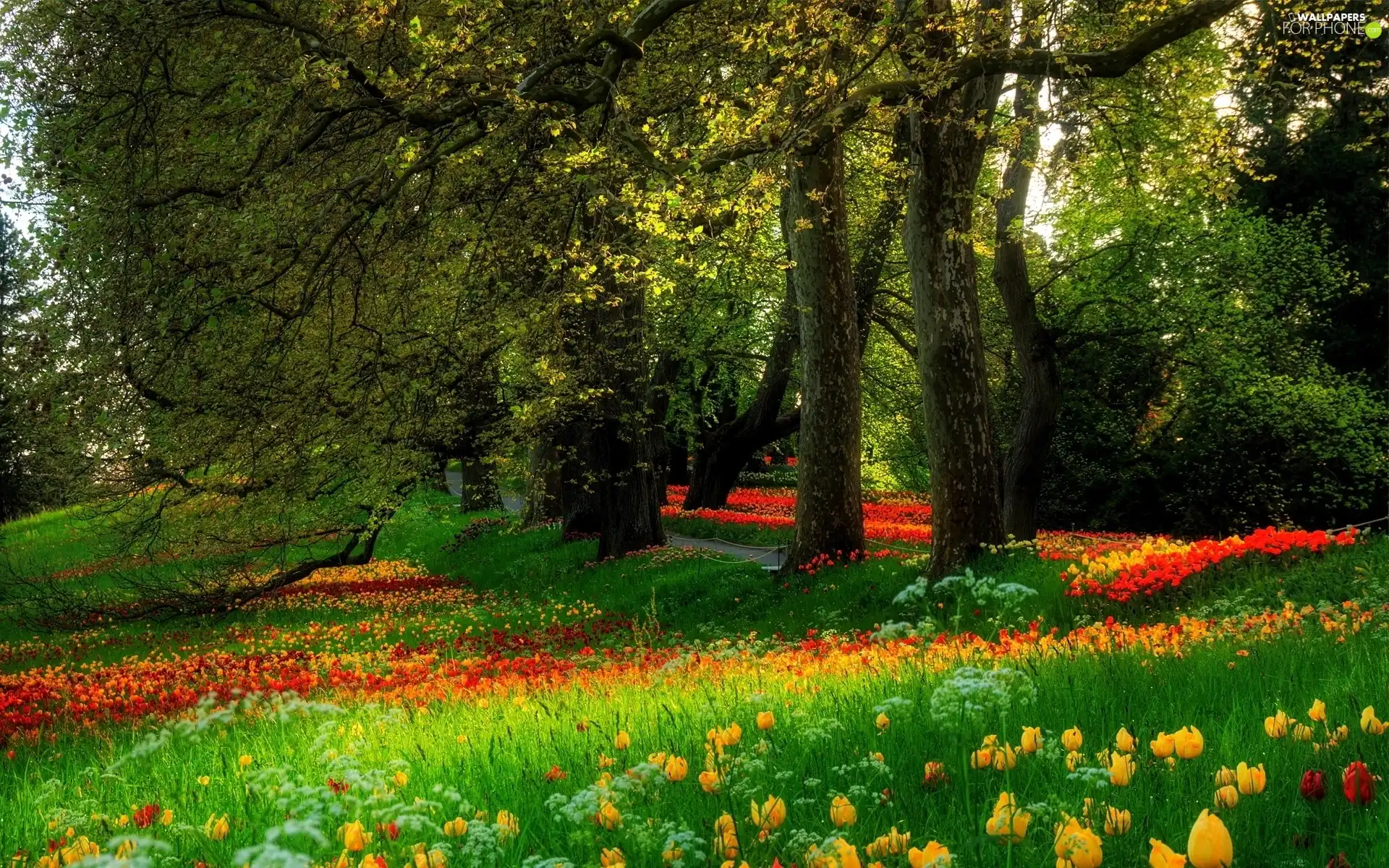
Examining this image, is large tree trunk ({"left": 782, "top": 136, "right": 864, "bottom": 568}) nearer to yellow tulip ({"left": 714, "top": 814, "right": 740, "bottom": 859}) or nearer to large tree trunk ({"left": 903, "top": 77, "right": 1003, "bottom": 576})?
large tree trunk ({"left": 903, "top": 77, "right": 1003, "bottom": 576})

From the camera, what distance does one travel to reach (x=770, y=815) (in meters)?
2.49

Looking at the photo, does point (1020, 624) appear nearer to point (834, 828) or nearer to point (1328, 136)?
point (834, 828)

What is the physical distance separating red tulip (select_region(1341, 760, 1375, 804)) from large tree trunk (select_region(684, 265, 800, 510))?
17.2 m

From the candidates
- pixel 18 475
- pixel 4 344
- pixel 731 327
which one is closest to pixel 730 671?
pixel 4 344

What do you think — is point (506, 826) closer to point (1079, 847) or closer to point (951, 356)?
point (1079, 847)

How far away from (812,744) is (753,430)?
22.2m

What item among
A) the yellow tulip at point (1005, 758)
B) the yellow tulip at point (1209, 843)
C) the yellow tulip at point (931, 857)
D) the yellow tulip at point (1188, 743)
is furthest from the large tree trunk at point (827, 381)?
the yellow tulip at point (1209, 843)

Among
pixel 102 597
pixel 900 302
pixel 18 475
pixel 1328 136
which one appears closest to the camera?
pixel 102 597

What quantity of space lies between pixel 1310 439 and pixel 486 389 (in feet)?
64.7

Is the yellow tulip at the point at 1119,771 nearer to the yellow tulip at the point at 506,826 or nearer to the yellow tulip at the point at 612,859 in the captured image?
the yellow tulip at the point at 612,859

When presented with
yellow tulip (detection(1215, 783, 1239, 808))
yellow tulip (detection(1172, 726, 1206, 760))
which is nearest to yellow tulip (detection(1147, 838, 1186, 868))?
yellow tulip (detection(1215, 783, 1239, 808))

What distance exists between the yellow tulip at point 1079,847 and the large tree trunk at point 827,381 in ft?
38.3

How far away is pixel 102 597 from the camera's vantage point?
1856 cm

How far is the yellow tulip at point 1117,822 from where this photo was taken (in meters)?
2.25
